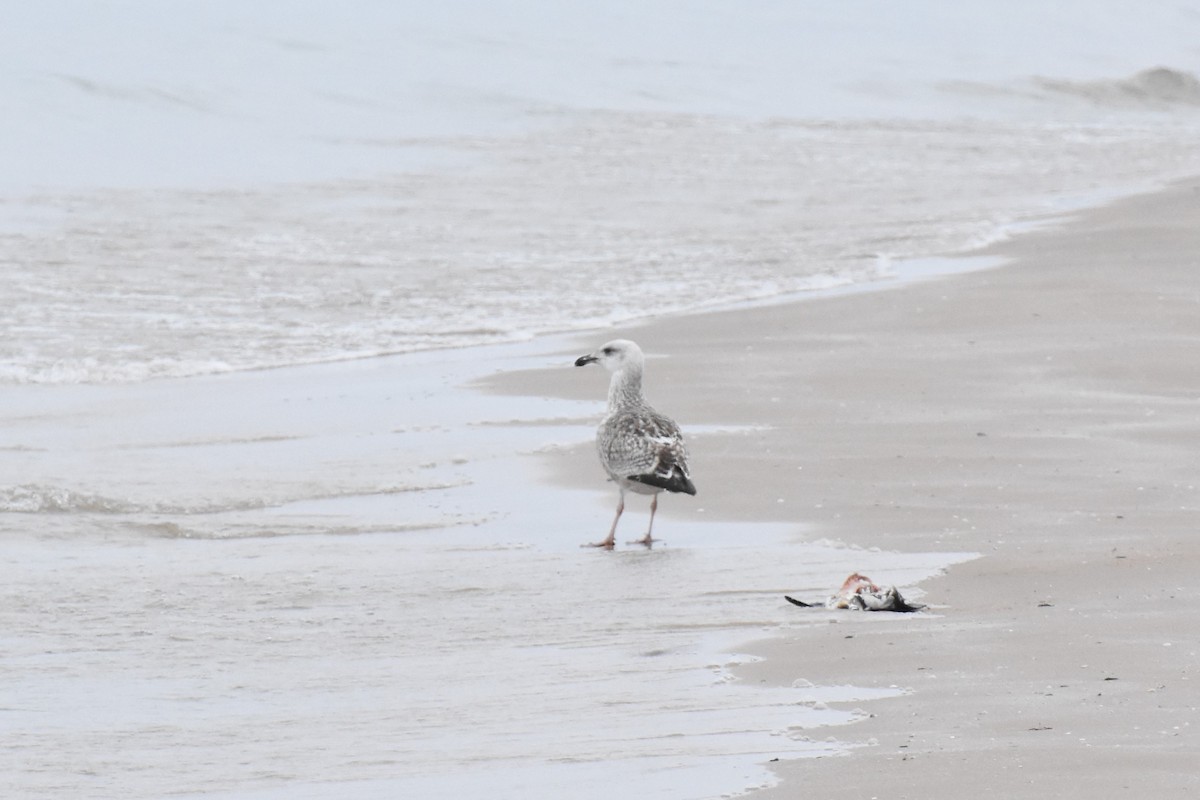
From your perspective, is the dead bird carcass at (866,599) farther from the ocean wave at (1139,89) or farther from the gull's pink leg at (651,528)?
the ocean wave at (1139,89)

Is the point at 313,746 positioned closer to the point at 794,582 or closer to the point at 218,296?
the point at 794,582

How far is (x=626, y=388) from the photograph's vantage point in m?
8.20

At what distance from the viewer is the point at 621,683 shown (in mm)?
5094

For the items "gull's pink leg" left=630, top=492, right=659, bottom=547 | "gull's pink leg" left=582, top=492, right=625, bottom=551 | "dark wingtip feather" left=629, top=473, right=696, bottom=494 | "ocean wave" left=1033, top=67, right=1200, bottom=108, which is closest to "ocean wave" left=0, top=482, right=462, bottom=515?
"gull's pink leg" left=582, top=492, right=625, bottom=551

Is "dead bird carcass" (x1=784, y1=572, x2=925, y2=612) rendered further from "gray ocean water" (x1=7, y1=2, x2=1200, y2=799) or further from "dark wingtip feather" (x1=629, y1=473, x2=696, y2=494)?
"dark wingtip feather" (x1=629, y1=473, x2=696, y2=494)

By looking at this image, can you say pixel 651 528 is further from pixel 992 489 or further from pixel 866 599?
pixel 866 599

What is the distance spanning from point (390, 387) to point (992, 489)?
401cm

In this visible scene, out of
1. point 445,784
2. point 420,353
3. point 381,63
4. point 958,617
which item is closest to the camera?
point 445,784

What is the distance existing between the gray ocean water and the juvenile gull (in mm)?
200

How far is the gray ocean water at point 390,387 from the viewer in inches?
188

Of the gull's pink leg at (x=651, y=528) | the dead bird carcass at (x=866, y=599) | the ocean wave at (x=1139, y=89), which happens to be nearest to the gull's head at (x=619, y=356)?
the gull's pink leg at (x=651, y=528)

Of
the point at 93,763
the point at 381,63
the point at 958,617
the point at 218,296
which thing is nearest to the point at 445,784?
the point at 93,763

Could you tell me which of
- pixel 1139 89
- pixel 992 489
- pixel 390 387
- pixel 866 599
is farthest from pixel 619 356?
pixel 1139 89

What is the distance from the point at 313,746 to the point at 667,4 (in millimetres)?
41428
